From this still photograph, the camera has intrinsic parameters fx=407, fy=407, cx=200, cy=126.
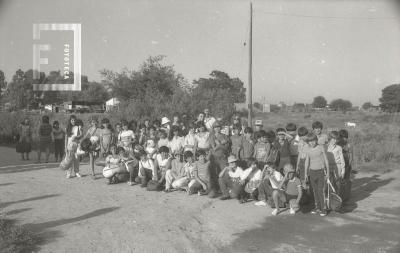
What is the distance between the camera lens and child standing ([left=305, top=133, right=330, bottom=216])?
284 inches

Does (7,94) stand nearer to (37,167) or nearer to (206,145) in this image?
(37,167)

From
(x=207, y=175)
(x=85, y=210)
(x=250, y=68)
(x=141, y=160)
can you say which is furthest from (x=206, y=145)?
(x=250, y=68)

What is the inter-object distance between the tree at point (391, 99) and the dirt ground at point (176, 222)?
5431 cm

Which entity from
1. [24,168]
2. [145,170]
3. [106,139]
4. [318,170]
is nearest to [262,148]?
[318,170]

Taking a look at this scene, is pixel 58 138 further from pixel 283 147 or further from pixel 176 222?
pixel 283 147

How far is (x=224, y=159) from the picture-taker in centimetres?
898

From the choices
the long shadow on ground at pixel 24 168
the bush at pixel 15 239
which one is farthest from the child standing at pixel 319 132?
the long shadow on ground at pixel 24 168

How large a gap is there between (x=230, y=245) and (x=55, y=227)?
8.72ft

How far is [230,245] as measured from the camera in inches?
223

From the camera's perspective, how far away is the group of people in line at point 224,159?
749 centimetres

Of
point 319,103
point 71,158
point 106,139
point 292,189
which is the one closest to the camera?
point 292,189

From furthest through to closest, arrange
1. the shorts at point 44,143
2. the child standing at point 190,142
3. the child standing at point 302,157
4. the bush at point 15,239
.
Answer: the shorts at point 44,143
the child standing at point 190,142
the child standing at point 302,157
the bush at point 15,239

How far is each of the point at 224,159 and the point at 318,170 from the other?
2.36m

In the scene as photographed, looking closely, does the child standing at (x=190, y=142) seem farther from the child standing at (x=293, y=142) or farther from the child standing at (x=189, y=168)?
the child standing at (x=293, y=142)
